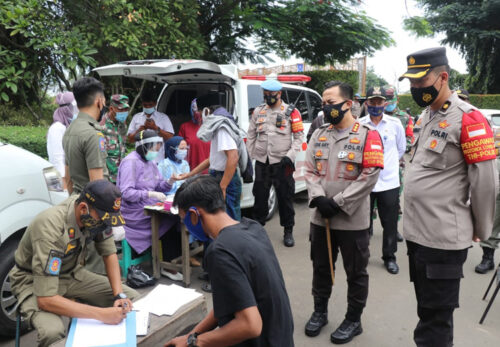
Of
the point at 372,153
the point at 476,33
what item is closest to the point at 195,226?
the point at 372,153

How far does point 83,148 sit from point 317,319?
2385mm

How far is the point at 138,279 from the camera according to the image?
3867 millimetres

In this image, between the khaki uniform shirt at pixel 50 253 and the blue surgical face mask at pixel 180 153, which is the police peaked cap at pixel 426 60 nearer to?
the khaki uniform shirt at pixel 50 253

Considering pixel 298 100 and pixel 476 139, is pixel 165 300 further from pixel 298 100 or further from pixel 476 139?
pixel 298 100

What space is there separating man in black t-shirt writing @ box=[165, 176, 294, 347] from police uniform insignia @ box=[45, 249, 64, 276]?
2.68ft

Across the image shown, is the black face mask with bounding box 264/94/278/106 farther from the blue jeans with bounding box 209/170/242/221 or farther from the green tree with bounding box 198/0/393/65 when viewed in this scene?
the green tree with bounding box 198/0/393/65

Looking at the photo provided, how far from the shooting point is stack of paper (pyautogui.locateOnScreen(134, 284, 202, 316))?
2.14 m

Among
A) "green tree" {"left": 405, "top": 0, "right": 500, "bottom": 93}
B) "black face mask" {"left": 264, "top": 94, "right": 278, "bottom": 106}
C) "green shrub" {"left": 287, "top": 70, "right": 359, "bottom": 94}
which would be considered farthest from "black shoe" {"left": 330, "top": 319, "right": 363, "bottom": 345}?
"green tree" {"left": 405, "top": 0, "right": 500, "bottom": 93}

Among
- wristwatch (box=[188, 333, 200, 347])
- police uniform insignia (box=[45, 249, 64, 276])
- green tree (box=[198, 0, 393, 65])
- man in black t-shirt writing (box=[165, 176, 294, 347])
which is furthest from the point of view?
green tree (box=[198, 0, 393, 65])

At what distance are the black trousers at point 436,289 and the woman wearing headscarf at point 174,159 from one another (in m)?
2.69

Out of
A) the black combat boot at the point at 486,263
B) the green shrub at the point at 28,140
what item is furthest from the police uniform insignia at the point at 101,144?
the black combat boot at the point at 486,263

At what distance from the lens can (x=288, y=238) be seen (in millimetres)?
5078

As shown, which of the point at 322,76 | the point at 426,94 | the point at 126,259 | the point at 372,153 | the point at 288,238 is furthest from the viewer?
the point at 322,76

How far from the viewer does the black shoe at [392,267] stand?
4250mm
